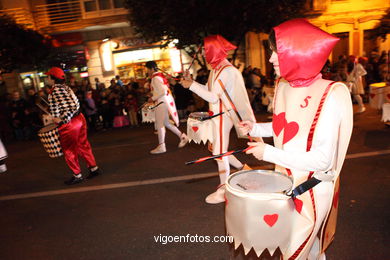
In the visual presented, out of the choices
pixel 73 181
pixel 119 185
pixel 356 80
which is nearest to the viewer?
pixel 119 185

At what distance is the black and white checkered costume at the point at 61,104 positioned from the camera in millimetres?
4887

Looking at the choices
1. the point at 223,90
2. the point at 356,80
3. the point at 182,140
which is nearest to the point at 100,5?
the point at 182,140

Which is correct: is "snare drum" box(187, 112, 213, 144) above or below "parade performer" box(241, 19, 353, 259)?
below

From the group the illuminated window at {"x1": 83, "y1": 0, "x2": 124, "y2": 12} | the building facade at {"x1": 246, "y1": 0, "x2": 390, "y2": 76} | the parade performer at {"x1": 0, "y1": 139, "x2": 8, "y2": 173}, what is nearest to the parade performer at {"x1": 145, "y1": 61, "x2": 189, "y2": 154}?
the parade performer at {"x1": 0, "y1": 139, "x2": 8, "y2": 173}

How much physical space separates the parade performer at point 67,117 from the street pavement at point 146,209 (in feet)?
2.19

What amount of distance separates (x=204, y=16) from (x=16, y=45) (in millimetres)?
8080

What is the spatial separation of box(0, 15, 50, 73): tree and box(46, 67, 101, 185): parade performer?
955 cm

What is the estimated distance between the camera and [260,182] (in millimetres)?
2021

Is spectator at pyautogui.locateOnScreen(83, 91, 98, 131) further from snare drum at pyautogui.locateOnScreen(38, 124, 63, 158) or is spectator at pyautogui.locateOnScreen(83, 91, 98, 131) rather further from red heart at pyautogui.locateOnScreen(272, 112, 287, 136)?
red heart at pyautogui.locateOnScreen(272, 112, 287, 136)

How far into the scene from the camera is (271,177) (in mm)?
2074

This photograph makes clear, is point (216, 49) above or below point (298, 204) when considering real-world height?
above

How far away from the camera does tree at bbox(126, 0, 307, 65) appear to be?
35.2 feet

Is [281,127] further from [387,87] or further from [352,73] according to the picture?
[352,73]

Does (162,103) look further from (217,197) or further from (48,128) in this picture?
(217,197)
